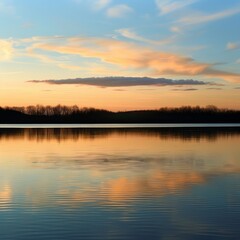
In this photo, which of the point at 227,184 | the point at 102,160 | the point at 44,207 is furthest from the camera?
the point at 102,160

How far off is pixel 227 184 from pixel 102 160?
1323 cm

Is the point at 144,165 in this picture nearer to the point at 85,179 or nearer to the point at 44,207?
the point at 85,179

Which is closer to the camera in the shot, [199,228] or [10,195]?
[199,228]

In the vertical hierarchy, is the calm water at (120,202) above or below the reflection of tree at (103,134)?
below

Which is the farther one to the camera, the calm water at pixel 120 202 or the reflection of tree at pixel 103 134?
the reflection of tree at pixel 103 134

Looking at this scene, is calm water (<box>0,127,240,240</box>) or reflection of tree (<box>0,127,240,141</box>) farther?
reflection of tree (<box>0,127,240,141</box>)

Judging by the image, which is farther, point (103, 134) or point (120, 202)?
point (103, 134)

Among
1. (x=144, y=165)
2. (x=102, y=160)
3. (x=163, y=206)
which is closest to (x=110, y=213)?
(x=163, y=206)

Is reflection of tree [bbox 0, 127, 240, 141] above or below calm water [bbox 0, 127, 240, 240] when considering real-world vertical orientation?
above

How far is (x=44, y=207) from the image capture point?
14961 millimetres

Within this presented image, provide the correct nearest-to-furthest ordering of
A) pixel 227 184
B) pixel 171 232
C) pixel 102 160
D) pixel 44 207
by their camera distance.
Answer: pixel 171 232, pixel 44 207, pixel 227 184, pixel 102 160

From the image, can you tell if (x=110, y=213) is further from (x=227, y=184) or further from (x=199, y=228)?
(x=227, y=184)

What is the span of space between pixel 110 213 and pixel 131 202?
6.45 ft

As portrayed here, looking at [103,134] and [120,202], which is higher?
[103,134]
